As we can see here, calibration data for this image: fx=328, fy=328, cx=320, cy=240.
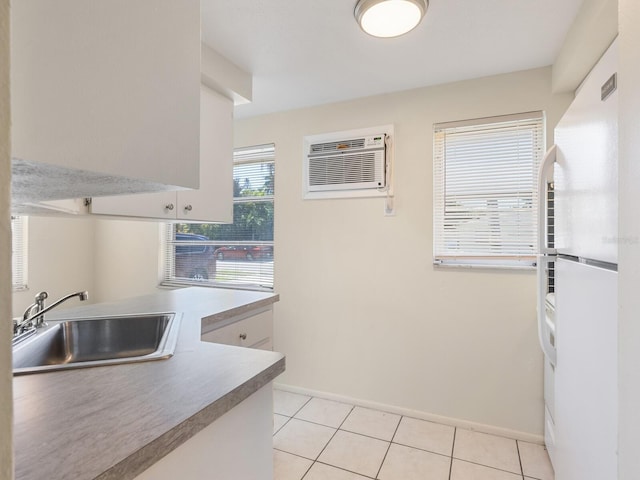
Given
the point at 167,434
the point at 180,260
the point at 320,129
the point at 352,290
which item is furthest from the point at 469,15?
the point at 180,260

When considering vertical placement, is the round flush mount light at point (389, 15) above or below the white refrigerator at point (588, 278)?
above

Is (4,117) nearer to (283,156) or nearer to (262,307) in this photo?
(262,307)

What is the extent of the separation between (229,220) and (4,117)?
2029 mm

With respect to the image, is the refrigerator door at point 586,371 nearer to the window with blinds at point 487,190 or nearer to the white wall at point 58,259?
the window with blinds at point 487,190

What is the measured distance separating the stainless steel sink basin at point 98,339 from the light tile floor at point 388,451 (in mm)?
1069

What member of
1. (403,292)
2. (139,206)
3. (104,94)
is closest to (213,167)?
(139,206)

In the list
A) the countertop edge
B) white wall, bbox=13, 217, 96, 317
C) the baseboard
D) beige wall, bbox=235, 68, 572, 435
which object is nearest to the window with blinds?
beige wall, bbox=235, 68, 572, 435

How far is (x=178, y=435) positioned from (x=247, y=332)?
1.25m

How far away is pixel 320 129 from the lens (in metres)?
2.72

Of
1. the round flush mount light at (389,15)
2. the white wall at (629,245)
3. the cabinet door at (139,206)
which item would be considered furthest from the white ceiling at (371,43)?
the white wall at (629,245)

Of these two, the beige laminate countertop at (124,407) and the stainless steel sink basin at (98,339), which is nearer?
the beige laminate countertop at (124,407)

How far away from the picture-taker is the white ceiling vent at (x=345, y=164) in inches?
97.9

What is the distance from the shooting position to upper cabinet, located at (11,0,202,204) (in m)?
0.38

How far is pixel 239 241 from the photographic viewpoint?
124 inches
